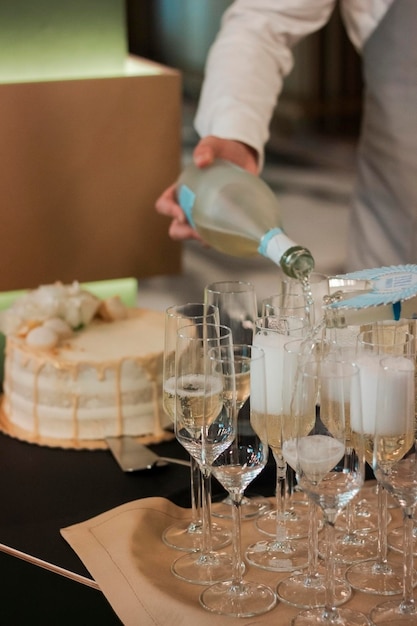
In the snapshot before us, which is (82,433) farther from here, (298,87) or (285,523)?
(298,87)

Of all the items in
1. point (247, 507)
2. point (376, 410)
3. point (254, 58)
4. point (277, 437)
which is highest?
point (254, 58)

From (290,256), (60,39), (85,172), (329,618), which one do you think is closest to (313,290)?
(290,256)

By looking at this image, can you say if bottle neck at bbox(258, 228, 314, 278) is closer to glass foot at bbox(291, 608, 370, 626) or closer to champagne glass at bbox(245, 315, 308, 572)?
champagne glass at bbox(245, 315, 308, 572)

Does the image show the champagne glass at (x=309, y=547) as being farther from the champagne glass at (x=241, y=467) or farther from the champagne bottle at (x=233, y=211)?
the champagne bottle at (x=233, y=211)

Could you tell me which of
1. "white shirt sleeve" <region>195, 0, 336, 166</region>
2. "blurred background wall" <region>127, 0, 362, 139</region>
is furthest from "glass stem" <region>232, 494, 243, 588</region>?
"blurred background wall" <region>127, 0, 362, 139</region>

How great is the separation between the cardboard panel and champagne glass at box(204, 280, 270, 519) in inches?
26.5

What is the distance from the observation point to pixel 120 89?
206 centimetres

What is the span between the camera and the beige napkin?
1.14 metres

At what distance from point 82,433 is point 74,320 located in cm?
23

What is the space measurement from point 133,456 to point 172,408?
379 millimetres

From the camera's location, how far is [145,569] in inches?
49.3

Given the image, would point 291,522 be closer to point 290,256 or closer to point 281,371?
point 281,371

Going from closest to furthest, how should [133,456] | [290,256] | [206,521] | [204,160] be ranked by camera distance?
[206,521]
[290,256]
[133,456]
[204,160]

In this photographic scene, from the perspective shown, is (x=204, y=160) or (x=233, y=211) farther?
(x=204, y=160)
